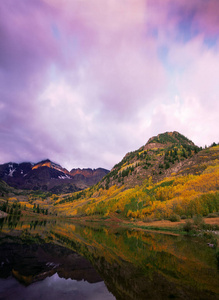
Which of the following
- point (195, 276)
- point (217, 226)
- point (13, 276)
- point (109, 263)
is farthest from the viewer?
point (217, 226)

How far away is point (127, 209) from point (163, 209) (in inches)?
1209

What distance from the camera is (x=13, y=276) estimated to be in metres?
10.1

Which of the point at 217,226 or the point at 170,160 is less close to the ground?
the point at 170,160

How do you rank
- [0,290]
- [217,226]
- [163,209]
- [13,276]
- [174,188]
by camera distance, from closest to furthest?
1. [0,290]
2. [13,276]
3. [217,226]
4. [163,209]
5. [174,188]

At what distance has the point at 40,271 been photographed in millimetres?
11453

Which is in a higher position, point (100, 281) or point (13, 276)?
point (13, 276)

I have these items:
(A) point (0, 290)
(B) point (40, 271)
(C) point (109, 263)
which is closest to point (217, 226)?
(C) point (109, 263)

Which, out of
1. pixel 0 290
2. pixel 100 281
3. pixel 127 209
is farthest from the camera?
pixel 127 209

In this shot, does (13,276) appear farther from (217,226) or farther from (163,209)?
(163,209)

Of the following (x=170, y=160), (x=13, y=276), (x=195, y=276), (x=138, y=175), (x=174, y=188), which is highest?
(x=170, y=160)

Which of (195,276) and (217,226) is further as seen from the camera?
(217,226)

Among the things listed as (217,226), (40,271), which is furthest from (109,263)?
(217,226)

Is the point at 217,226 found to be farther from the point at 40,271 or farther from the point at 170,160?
the point at 170,160

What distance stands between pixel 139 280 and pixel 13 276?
345 inches
